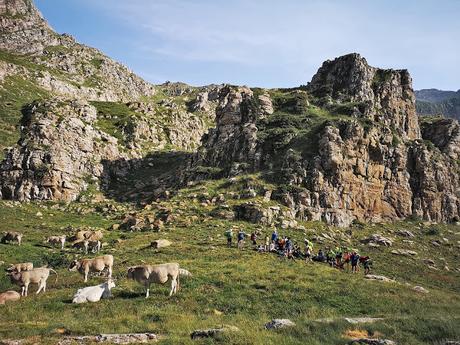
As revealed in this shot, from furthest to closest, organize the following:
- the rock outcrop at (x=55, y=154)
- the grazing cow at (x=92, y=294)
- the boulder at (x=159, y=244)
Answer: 1. the rock outcrop at (x=55, y=154)
2. the boulder at (x=159, y=244)
3. the grazing cow at (x=92, y=294)

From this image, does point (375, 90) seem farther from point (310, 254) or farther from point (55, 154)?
point (55, 154)

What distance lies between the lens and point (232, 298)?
23.5m

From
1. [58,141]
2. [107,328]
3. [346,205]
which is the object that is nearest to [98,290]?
[107,328]

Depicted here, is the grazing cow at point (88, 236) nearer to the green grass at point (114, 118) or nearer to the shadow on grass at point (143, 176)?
the shadow on grass at point (143, 176)

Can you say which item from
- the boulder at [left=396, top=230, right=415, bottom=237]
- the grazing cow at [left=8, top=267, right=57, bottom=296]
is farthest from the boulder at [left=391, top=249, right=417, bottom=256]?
the grazing cow at [left=8, top=267, right=57, bottom=296]

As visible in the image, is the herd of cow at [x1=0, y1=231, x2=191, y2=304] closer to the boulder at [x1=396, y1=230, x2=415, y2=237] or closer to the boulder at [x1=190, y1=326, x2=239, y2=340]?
the boulder at [x1=190, y1=326, x2=239, y2=340]

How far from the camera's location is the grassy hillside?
1655 cm

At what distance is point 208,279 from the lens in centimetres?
2755

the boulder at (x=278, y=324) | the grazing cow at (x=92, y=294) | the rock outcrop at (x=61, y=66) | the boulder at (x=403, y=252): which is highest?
the rock outcrop at (x=61, y=66)

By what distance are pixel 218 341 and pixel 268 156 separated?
209 feet

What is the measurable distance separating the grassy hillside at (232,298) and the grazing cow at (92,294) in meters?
0.61

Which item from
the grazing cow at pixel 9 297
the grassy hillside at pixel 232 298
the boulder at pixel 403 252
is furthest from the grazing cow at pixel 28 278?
the boulder at pixel 403 252

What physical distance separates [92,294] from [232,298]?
779 centimetres

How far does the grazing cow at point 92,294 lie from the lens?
72.5 feet
